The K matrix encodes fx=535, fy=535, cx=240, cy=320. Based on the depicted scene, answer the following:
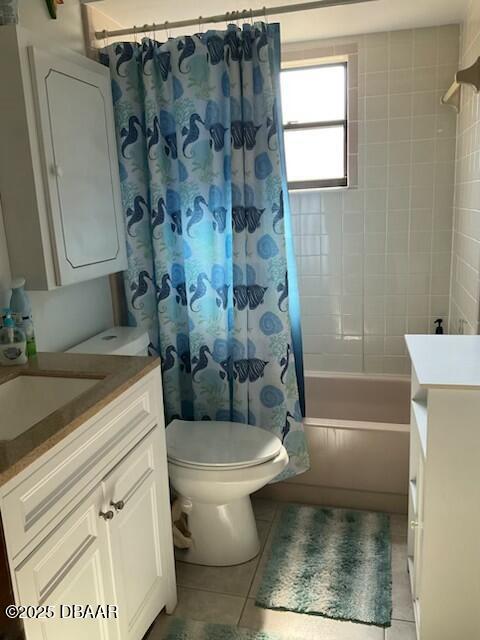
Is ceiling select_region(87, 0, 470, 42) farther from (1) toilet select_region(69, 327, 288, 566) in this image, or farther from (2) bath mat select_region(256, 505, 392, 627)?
(2) bath mat select_region(256, 505, 392, 627)

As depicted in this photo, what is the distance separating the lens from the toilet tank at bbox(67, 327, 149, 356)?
202 cm

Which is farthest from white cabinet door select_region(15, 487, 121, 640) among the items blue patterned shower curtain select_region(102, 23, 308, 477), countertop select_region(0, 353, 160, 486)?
blue patterned shower curtain select_region(102, 23, 308, 477)

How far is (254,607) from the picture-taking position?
6.05 feet

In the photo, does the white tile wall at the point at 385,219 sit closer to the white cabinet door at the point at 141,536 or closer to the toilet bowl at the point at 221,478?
the toilet bowl at the point at 221,478

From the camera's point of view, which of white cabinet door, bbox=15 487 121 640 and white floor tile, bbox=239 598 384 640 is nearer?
white cabinet door, bbox=15 487 121 640

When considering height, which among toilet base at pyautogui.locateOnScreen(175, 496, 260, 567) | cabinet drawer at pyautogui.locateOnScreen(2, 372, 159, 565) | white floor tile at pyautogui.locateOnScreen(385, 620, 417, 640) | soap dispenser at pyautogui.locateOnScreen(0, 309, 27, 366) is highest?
soap dispenser at pyautogui.locateOnScreen(0, 309, 27, 366)

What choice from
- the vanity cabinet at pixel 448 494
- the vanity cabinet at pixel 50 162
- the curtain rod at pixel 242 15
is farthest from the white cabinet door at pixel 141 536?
the curtain rod at pixel 242 15

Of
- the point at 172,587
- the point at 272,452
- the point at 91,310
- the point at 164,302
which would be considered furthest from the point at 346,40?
the point at 172,587

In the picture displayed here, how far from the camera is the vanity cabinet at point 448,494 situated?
1369 mm

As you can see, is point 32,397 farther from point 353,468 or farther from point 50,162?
point 353,468

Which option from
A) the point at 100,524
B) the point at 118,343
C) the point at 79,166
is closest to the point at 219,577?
the point at 100,524

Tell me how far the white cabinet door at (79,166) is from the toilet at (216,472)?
1.20 ft

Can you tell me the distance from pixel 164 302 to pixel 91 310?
0.31m

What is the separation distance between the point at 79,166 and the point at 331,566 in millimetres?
1722
